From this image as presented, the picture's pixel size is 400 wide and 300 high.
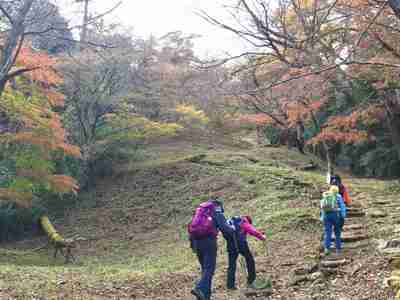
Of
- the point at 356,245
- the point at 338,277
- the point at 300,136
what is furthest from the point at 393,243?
the point at 300,136

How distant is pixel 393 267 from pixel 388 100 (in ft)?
23.4

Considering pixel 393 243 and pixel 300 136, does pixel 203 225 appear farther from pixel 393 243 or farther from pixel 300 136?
pixel 300 136

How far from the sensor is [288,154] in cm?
2420

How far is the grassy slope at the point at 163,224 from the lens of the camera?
8.35 metres

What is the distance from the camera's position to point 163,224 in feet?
55.2

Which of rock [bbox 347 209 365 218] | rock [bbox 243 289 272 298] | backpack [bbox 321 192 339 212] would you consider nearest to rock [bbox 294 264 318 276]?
rock [bbox 243 289 272 298]

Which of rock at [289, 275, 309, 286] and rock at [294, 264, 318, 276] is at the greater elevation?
rock at [294, 264, 318, 276]

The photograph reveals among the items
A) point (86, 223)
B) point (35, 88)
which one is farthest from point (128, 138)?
point (35, 88)

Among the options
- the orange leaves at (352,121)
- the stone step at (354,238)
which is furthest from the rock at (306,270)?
the orange leaves at (352,121)

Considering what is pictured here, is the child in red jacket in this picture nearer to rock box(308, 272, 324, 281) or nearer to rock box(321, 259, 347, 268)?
rock box(308, 272, 324, 281)

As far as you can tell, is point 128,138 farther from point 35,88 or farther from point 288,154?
point 288,154

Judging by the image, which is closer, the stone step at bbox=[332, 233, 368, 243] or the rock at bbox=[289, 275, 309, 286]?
the rock at bbox=[289, 275, 309, 286]

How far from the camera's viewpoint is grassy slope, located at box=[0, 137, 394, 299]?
329 inches

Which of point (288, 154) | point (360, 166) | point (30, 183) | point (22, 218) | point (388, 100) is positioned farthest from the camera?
point (288, 154)
